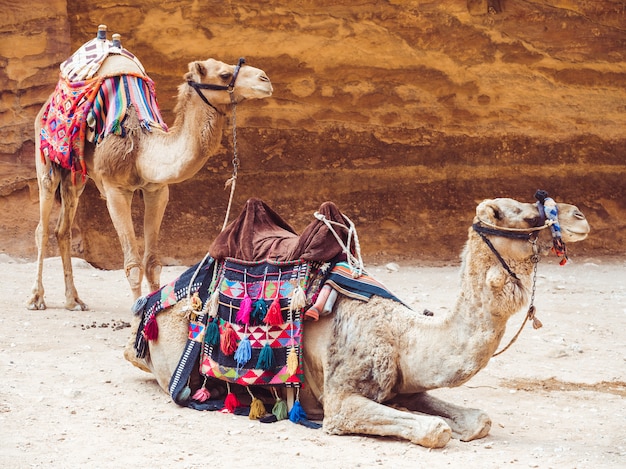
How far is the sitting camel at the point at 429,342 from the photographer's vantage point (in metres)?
4.54

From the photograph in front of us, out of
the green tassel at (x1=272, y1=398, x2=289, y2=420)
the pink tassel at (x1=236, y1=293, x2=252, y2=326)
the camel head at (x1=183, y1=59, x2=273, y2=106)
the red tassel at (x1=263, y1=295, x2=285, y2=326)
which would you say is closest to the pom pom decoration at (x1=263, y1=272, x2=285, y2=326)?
the red tassel at (x1=263, y1=295, x2=285, y2=326)

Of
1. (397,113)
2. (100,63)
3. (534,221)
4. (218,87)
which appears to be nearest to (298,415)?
(534,221)

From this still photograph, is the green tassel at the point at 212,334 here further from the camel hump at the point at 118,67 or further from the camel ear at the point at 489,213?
the camel hump at the point at 118,67

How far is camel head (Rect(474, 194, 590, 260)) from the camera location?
4512 millimetres

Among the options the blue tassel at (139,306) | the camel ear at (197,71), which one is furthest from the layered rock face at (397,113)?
the blue tassel at (139,306)

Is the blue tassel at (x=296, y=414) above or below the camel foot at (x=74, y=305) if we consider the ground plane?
above

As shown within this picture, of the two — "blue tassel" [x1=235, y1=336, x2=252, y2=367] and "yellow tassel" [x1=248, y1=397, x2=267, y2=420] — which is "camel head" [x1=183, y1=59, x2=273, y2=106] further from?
"yellow tassel" [x1=248, y1=397, x2=267, y2=420]

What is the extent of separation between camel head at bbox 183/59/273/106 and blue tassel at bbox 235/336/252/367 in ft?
7.89

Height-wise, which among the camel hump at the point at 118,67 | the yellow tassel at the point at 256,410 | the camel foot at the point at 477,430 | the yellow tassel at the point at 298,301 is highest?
the camel hump at the point at 118,67

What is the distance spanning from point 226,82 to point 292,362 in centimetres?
→ 277

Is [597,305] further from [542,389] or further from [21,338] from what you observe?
[21,338]

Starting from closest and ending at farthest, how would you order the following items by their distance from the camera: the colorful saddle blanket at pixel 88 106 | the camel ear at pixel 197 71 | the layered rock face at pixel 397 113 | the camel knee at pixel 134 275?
1. the camel ear at pixel 197 71
2. the camel knee at pixel 134 275
3. the colorful saddle blanket at pixel 88 106
4. the layered rock face at pixel 397 113

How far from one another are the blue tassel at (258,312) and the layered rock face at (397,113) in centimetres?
676

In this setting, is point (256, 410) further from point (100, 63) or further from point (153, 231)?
point (100, 63)
